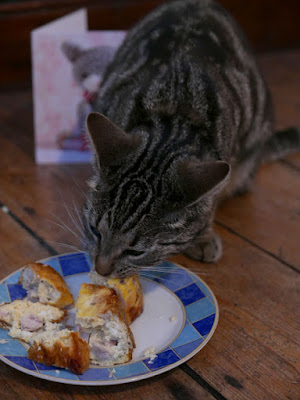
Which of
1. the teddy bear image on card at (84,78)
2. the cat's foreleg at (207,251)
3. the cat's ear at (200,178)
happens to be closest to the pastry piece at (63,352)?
the cat's ear at (200,178)

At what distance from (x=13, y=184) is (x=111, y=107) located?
2.04 ft

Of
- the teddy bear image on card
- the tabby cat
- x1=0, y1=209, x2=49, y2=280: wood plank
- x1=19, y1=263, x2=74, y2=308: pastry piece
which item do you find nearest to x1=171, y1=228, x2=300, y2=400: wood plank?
the tabby cat

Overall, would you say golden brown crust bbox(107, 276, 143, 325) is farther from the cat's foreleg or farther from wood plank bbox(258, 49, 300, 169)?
wood plank bbox(258, 49, 300, 169)

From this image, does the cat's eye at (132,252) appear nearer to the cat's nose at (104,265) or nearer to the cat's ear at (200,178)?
the cat's nose at (104,265)

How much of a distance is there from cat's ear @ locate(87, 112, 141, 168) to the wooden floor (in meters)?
0.56

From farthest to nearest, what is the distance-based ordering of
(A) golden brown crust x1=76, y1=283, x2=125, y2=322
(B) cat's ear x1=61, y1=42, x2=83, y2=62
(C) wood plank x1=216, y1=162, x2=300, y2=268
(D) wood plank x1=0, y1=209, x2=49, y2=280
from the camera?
(B) cat's ear x1=61, y1=42, x2=83, y2=62 → (C) wood plank x1=216, y1=162, x2=300, y2=268 → (D) wood plank x1=0, y1=209, x2=49, y2=280 → (A) golden brown crust x1=76, y1=283, x2=125, y2=322

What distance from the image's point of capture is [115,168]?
1.65m

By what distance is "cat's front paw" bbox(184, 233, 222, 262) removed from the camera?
2064mm

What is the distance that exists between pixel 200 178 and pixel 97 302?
1.34ft

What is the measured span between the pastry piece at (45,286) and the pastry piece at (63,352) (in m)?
0.17

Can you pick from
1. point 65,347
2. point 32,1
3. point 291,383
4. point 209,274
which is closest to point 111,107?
point 209,274

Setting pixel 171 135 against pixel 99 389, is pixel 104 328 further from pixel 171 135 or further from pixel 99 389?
pixel 171 135

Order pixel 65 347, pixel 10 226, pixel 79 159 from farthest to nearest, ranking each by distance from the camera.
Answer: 1. pixel 79 159
2. pixel 10 226
3. pixel 65 347

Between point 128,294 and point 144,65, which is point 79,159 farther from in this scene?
point 128,294
